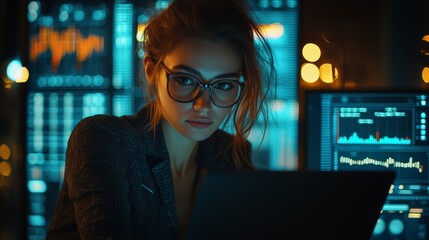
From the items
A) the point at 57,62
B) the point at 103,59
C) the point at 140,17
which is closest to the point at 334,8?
the point at 140,17

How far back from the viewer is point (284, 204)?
896 millimetres

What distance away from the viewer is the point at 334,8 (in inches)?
112

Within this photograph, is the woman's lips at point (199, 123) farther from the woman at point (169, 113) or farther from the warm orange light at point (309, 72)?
the warm orange light at point (309, 72)

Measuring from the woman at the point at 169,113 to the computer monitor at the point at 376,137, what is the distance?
17cm

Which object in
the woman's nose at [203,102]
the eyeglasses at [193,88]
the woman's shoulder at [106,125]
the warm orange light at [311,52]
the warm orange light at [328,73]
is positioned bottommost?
the woman's shoulder at [106,125]

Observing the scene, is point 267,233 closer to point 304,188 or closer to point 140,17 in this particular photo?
point 304,188

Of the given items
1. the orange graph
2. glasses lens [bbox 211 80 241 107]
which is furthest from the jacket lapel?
the orange graph

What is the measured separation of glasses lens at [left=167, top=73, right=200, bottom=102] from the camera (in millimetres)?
1333

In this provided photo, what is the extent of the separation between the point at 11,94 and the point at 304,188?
7.75 ft

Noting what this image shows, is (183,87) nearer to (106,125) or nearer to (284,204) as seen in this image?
(106,125)

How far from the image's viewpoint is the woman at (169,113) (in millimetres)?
1244

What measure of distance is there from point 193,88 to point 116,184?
318mm

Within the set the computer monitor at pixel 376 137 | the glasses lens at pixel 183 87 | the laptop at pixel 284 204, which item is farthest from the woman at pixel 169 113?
the laptop at pixel 284 204

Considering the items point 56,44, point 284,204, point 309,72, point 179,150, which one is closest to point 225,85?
point 179,150
